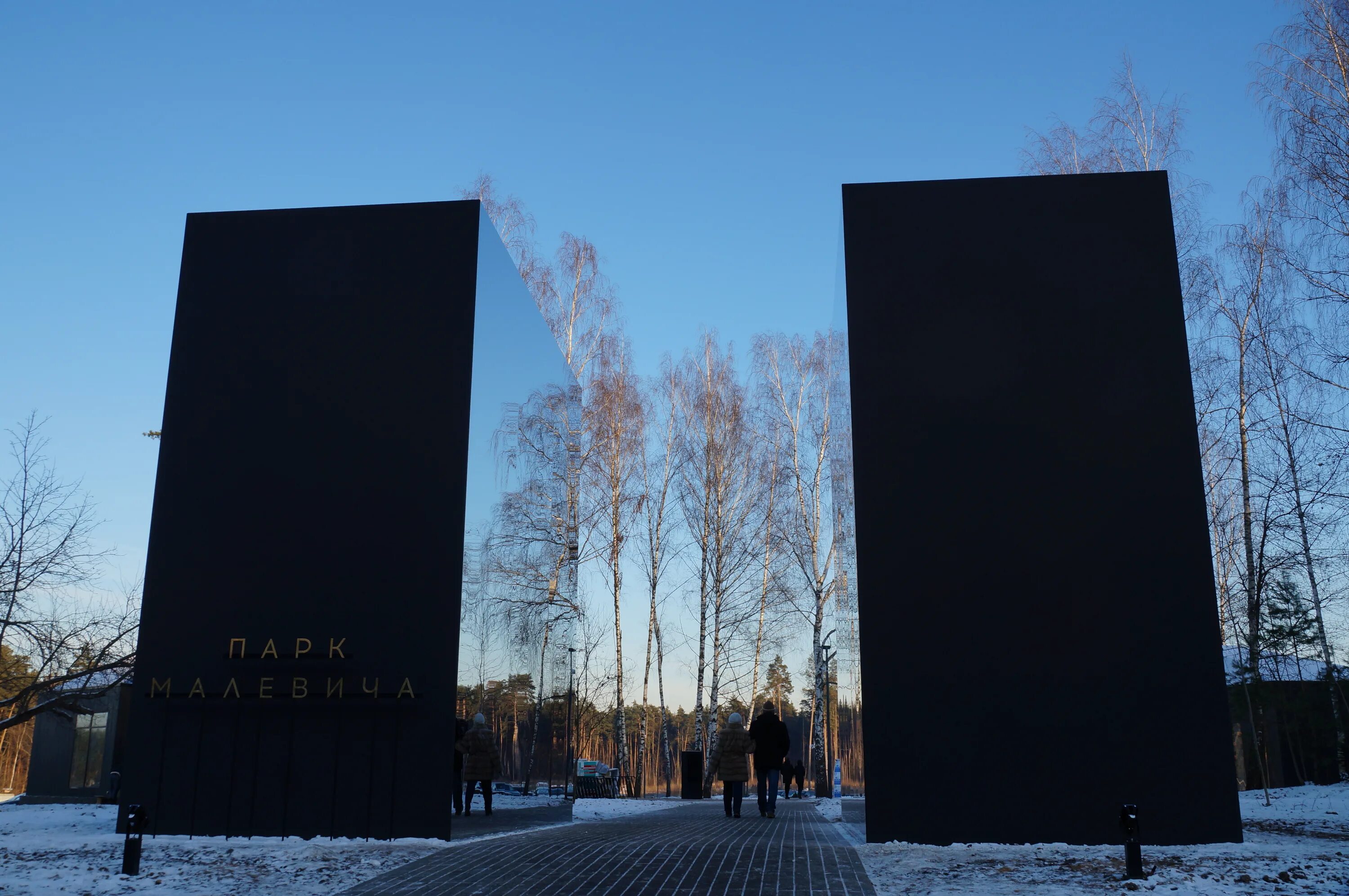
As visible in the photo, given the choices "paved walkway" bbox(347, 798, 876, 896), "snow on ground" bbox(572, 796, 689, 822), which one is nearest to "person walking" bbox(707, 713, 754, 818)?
"snow on ground" bbox(572, 796, 689, 822)

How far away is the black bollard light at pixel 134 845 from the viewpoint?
6.73 meters

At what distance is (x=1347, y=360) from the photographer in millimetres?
12266

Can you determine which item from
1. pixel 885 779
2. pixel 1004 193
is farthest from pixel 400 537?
pixel 1004 193

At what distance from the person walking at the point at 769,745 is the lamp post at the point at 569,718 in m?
2.66

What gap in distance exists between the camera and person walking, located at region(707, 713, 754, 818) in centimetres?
1205

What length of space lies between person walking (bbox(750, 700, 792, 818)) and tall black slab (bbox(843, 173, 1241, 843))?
Answer: 3.79m

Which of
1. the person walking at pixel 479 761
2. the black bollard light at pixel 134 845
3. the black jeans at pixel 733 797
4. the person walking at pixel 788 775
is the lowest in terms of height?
the person walking at pixel 788 775

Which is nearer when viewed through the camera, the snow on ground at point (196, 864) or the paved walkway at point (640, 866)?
the paved walkway at point (640, 866)

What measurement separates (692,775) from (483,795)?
12.3m

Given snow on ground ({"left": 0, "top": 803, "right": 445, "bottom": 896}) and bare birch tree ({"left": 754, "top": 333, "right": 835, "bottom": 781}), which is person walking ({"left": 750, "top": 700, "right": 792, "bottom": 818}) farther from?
bare birch tree ({"left": 754, "top": 333, "right": 835, "bottom": 781})

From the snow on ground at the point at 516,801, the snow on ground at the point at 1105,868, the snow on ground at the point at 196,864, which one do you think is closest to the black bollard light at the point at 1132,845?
the snow on ground at the point at 1105,868

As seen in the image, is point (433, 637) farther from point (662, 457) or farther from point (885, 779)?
point (662, 457)

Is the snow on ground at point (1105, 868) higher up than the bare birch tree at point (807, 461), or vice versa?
the bare birch tree at point (807, 461)

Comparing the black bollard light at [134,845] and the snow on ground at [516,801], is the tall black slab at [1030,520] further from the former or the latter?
the black bollard light at [134,845]
